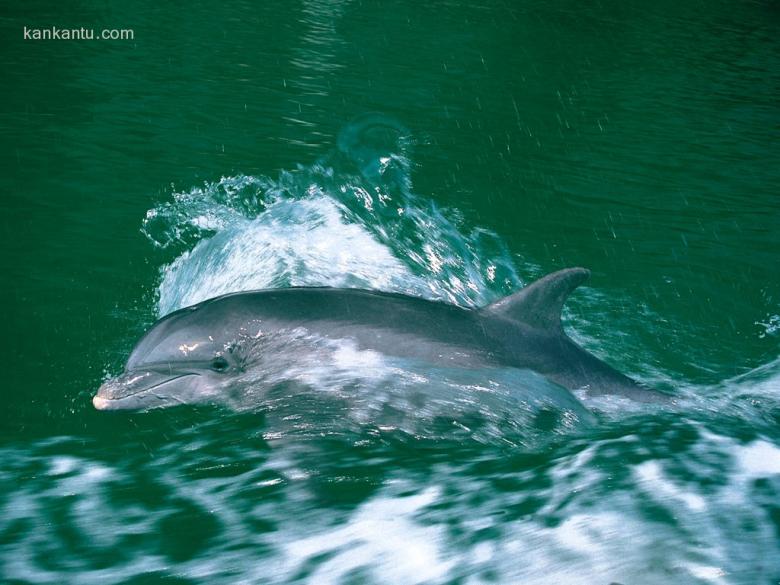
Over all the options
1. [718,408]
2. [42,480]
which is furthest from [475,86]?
[42,480]

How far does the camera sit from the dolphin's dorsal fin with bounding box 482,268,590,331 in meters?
5.49

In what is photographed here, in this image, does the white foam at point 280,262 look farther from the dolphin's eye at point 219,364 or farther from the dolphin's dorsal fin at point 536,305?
the dolphin's dorsal fin at point 536,305

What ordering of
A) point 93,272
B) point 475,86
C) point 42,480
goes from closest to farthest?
point 42,480 → point 93,272 → point 475,86

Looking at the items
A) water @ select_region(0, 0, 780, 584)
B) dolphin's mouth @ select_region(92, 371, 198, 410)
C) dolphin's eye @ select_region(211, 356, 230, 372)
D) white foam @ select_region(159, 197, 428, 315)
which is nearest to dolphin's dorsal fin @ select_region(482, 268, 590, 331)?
water @ select_region(0, 0, 780, 584)

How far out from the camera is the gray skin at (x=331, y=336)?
17.3 feet

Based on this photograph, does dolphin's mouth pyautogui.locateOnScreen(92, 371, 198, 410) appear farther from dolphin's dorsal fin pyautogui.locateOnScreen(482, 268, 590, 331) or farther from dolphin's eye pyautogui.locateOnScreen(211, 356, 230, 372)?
dolphin's dorsal fin pyautogui.locateOnScreen(482, 268, 590, 331)

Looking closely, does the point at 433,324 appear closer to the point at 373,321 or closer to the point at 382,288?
the point at 373,321

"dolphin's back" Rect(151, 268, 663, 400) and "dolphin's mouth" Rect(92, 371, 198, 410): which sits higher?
"dolphin's back" Rect(151, 268, 663, 400)

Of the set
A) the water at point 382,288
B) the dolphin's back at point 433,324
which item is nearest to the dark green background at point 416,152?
the water at point 382,288

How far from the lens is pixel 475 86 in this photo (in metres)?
19.2

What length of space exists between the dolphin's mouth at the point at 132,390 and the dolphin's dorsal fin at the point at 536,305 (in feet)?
6.74

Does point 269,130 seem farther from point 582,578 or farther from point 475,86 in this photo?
point 582,578

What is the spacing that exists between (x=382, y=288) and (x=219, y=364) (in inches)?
104

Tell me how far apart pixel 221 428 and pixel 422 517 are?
5.92ft
